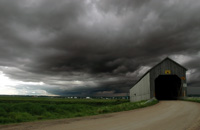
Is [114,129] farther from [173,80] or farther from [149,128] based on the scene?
[173,80]

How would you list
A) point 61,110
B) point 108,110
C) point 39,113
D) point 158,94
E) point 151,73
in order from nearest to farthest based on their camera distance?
1. point 108,110
2. point 39,113
3. point 61,110
4. point 151,73
5. point 158,94

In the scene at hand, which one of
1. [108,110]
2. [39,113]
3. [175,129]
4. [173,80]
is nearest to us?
[175,129]

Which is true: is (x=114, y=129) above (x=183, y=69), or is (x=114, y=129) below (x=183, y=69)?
below

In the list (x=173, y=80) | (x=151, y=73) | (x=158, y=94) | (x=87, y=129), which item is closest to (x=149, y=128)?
(x=87, y=129)

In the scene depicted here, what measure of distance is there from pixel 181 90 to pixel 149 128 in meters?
30.4

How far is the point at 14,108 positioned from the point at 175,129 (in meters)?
24.5

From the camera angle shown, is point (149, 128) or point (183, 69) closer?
point (149, 128)

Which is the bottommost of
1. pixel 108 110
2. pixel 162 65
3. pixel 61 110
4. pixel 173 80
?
pixel 61 110

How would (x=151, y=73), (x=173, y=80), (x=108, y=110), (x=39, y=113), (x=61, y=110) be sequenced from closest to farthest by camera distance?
(x=108, y=110), (x=39, y=113), (x=61, y=110), (x=151, y=73), (x=173, y=80)

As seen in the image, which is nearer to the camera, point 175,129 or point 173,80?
point 175,129

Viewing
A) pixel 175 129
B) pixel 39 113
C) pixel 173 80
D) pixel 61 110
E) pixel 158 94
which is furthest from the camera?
pixel 158 94

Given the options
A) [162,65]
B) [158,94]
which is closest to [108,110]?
[162,65]

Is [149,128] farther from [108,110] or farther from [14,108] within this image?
[14,108]

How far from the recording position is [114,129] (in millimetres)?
8266
